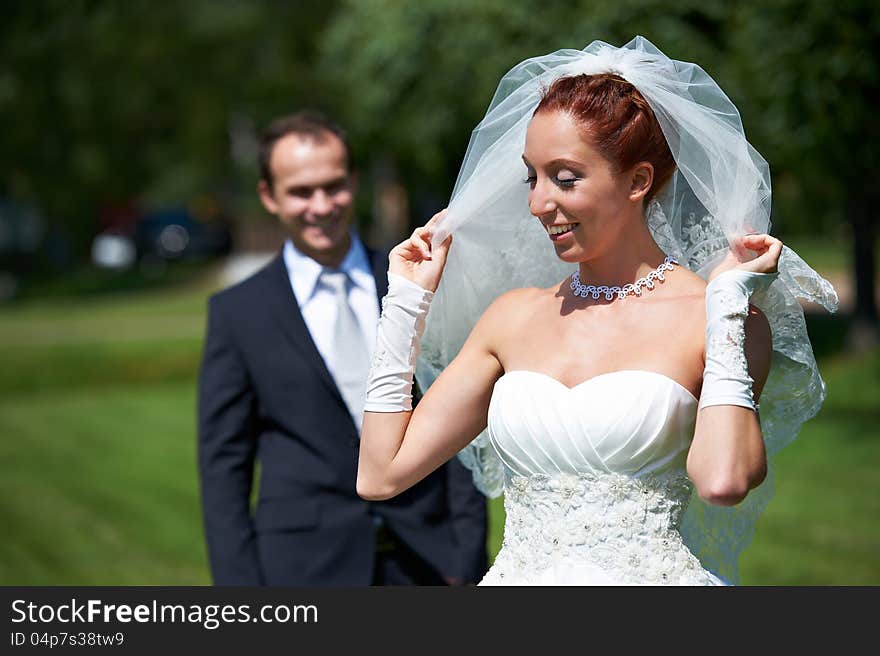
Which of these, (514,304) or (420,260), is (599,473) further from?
(420,260)

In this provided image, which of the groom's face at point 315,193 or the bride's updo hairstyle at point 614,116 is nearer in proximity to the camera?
the bride's updo hairstyle at point 614,116

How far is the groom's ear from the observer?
10.2 feet

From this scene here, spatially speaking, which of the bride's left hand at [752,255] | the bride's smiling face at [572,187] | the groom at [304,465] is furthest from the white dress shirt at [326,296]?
the bride's left hand at [752,255]

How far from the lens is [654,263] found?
10.7ft

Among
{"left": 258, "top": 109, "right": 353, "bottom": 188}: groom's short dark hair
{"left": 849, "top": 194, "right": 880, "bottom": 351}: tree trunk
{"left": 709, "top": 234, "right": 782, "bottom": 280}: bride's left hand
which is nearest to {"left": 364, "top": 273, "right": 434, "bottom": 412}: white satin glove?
{"left": 709, "top": 234, "right": 782, "bottom": 280}: bride's left hand

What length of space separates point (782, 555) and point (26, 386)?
47.4ft

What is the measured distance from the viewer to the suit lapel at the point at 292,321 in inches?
177

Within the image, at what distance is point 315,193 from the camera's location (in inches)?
184

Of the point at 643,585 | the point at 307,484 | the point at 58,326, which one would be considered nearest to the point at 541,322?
the point at 643,585

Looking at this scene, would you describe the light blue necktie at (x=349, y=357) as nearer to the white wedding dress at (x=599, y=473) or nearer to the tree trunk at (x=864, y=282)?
the white wedding dress at (x=599, y=473)

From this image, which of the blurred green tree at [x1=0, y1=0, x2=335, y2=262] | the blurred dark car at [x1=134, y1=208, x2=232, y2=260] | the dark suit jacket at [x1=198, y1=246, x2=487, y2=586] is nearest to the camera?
the dark suit jacket at [x1=198, y1=246, x2=487, y2=586]

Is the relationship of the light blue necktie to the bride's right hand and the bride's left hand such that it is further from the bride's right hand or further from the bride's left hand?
the bride's left hand

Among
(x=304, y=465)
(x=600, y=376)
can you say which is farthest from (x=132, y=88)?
(x=600, y=376)

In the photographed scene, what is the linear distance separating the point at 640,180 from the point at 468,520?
180 cm
